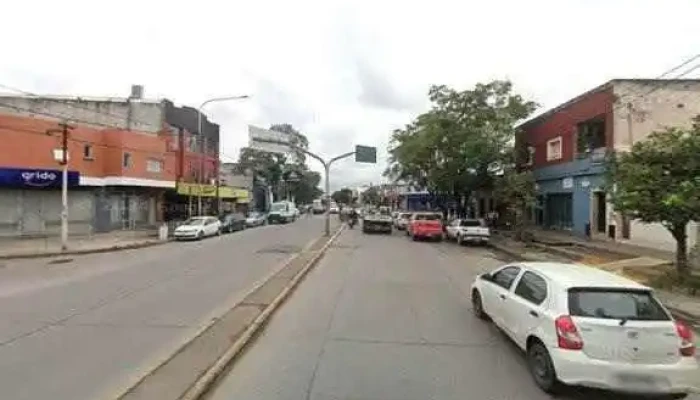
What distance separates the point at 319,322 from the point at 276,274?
7.22 metres

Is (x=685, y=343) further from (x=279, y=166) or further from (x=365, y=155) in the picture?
(x=279, y=166)

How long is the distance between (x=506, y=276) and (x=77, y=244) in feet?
89.0

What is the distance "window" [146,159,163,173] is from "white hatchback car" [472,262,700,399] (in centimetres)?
4138

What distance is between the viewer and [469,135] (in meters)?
41.6

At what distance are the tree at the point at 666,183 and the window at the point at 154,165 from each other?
118 ft

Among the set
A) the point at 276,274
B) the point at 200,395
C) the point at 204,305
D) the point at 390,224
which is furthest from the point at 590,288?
the point at 390,224

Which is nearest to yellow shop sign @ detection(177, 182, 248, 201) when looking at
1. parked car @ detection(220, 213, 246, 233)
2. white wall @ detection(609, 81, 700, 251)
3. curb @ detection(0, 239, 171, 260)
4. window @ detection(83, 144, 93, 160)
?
parked car @ detection(220, 213, 246, 233)

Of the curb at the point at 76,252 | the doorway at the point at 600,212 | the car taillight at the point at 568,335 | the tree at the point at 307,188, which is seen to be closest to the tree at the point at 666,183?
the car taillight at the point at 568,335

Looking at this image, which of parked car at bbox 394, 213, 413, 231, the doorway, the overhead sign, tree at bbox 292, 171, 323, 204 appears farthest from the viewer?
tree at bbox 292, 171, 323, 204

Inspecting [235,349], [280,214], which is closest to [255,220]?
[280,214]

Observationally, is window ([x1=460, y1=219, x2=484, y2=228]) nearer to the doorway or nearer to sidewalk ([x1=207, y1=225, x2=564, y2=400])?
the doorway

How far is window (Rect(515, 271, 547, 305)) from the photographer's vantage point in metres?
8.65

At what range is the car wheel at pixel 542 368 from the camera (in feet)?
25.0

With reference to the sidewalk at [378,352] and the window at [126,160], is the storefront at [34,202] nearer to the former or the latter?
the window at [126,160]
